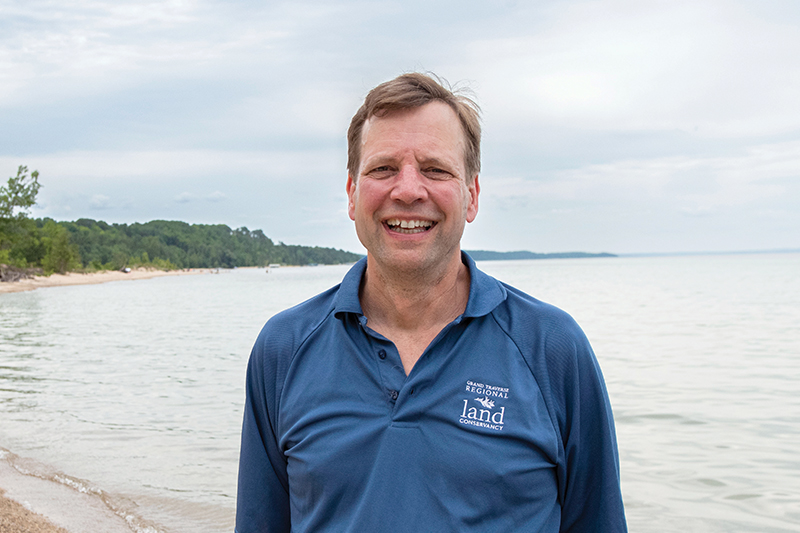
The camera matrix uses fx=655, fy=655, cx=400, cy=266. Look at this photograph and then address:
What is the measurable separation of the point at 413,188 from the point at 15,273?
85648 millimetres

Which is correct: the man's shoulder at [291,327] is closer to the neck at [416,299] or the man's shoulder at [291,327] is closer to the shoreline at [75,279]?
the neck at [416,299]

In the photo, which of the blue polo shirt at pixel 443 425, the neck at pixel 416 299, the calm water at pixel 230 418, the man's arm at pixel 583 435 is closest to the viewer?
the blue polo shirt at pixel 443 425

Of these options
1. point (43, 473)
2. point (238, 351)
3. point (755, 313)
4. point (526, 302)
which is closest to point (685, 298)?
point (755, 313)

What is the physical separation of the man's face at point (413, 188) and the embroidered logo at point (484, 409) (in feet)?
1.60

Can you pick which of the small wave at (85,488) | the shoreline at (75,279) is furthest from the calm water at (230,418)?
the shoreline at (75,279)

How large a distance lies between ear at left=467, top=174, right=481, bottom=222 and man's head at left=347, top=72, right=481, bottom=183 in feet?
0.13

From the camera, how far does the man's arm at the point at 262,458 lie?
8.25 feet

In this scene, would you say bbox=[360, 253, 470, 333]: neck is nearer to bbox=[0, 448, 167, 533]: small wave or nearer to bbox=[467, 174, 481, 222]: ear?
bbox=[467, 174, 481, 222]: ear

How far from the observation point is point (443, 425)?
7.02 ft

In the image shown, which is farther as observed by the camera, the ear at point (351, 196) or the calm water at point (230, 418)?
the calm water at point (230, 418)

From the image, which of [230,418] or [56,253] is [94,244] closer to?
[56,253]

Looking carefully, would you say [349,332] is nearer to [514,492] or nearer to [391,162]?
[391,162]

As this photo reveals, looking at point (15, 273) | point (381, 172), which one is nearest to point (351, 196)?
point (381, 172)

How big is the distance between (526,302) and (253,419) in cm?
114
